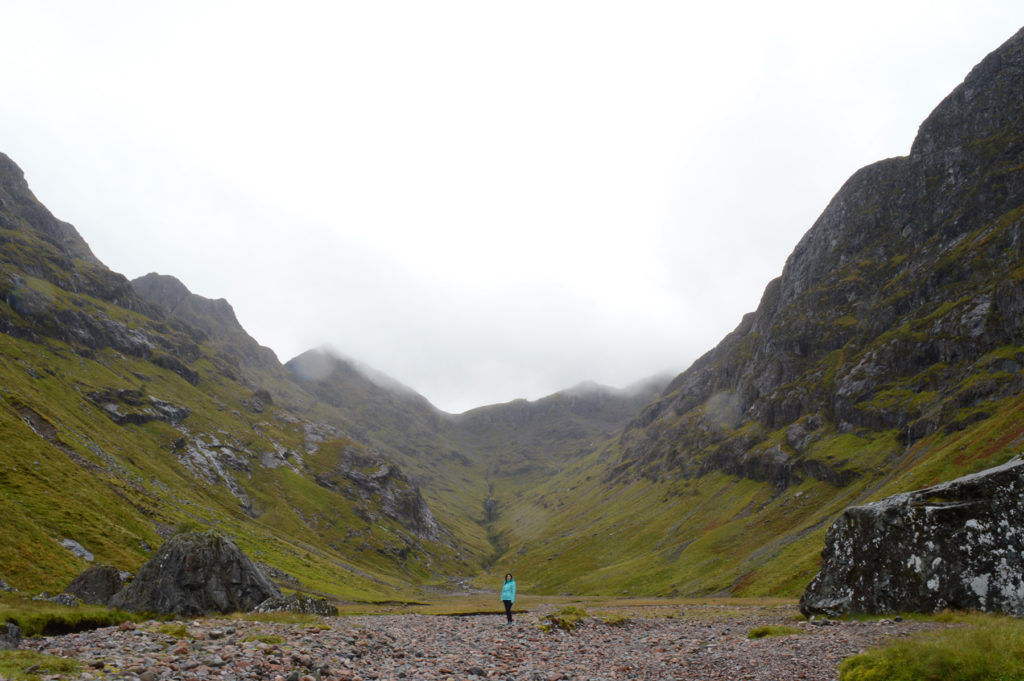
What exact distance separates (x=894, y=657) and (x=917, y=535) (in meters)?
20.9

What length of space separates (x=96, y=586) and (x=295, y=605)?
14879mm

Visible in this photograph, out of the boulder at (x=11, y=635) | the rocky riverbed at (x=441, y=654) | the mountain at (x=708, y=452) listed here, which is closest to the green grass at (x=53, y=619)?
the boulder at (x=11, y=635)

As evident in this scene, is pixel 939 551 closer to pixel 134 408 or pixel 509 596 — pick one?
pixel 509 596

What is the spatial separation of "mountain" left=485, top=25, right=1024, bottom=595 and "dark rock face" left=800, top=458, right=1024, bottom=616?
50630 mm

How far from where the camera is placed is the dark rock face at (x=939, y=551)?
80.8 feet

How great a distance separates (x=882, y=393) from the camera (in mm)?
141750

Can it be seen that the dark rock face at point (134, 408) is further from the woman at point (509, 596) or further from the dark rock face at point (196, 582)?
the woman at point (509, 596)

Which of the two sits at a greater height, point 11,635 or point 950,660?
point 11,635

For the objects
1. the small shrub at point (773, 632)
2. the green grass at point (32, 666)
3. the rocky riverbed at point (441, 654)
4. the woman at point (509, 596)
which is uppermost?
the green grass at point (32, 666)

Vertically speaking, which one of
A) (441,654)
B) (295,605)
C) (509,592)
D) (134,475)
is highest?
(134,475)

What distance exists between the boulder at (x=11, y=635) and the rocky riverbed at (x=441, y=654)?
45 centimetres

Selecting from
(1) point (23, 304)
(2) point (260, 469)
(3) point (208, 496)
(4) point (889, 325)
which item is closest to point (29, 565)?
(3) point (208, 496)

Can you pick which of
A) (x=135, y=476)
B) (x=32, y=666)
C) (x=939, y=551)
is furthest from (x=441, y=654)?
(x=135, y=476)

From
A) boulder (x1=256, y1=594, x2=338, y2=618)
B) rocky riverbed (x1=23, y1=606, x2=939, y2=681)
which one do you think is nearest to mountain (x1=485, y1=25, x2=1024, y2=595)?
rocky riverbed (x1=23, y1=606, x2=939, y2=681)
